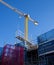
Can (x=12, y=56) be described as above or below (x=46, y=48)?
below

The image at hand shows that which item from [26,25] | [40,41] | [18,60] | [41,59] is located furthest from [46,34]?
[26,25]

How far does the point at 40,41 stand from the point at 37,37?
48.2 inches

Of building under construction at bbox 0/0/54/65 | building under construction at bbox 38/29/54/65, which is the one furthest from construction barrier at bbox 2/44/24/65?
building under construction at bbox 38/29/54/65

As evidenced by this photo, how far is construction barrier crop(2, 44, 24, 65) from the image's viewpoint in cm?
2698

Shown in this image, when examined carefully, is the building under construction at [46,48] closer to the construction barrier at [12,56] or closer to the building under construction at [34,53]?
the building under construction at [34,53]

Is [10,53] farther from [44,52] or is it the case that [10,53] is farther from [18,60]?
[44,52]

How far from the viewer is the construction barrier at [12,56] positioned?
26984 mm

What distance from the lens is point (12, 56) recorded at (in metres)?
27.5

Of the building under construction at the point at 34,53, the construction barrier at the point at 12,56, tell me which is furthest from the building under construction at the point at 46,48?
the construction barrier at the point at 12,56

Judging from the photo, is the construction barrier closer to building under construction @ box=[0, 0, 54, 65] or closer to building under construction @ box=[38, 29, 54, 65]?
building under construction @ box=[0, 0, 54, 65]

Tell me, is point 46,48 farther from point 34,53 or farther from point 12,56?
point 34,53

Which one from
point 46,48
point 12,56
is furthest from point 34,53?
point 46,48

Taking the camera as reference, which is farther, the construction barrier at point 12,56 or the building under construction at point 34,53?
the construction barrier at point 12,56

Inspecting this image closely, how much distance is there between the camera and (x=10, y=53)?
90.7 feet
